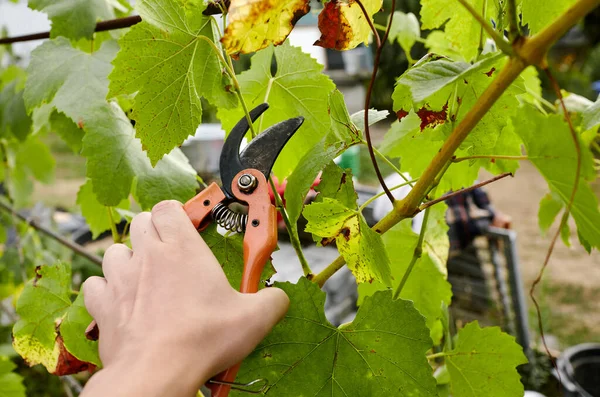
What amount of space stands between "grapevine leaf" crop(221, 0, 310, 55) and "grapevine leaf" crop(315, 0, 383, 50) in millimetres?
58

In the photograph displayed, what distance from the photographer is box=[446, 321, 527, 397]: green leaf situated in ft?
1.83

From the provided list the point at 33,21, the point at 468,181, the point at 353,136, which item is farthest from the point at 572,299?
the point at 33,21

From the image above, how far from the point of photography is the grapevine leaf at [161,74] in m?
0.49

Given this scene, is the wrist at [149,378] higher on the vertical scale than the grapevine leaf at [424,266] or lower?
higher

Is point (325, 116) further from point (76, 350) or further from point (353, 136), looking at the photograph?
point (76, 350)

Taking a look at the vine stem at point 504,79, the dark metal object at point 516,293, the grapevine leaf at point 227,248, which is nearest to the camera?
the vine stem at point 504,79

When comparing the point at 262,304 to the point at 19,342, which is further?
the point at 19,342

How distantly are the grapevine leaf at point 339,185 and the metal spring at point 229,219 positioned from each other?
3.2 inches

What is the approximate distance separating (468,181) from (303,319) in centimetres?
29

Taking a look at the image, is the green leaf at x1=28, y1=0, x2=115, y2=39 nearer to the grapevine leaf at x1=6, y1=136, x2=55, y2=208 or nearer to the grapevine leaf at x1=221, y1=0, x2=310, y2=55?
the grapevine leaf at x1=221, y1=0, x2=310, y2=55

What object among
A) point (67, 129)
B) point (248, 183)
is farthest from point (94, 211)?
point (248, 183)

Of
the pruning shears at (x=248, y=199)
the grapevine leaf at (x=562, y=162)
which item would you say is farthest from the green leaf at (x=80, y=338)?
the grapevine leaf at (x=562, y=162)

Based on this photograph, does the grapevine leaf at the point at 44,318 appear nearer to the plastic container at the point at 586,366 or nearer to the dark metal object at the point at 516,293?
the plastic container at the point at 586,366

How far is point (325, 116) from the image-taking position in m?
0.63
